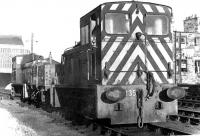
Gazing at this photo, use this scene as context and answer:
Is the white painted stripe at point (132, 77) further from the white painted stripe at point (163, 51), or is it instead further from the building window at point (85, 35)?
the building window at point (85, 35)

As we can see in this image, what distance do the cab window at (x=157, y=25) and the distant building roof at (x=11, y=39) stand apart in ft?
211

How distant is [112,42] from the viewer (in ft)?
28.0

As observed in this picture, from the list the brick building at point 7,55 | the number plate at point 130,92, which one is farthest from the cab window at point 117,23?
the brick building at point 7,55

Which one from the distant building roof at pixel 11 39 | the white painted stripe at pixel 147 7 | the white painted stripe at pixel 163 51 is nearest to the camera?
the white painted stripe at pixel 147 7

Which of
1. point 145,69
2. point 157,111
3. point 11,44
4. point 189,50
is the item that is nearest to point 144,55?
point 145,69

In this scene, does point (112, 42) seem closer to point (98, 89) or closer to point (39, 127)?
point (98, 89)

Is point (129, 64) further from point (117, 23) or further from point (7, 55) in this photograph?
point (7, 55)

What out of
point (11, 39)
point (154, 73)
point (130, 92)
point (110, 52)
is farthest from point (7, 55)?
point (130, 92)

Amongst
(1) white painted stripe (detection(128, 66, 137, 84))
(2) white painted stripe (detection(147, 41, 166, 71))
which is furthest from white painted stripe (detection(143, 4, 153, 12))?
(1) white painted stripe (detection(128, 66, 137, 84))

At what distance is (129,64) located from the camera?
28.4 feet

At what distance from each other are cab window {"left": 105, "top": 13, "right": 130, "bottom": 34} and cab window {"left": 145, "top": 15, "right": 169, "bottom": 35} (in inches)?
23.8

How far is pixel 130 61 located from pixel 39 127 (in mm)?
3591

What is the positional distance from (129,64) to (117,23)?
1101mm

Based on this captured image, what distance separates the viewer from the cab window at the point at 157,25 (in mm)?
8797
